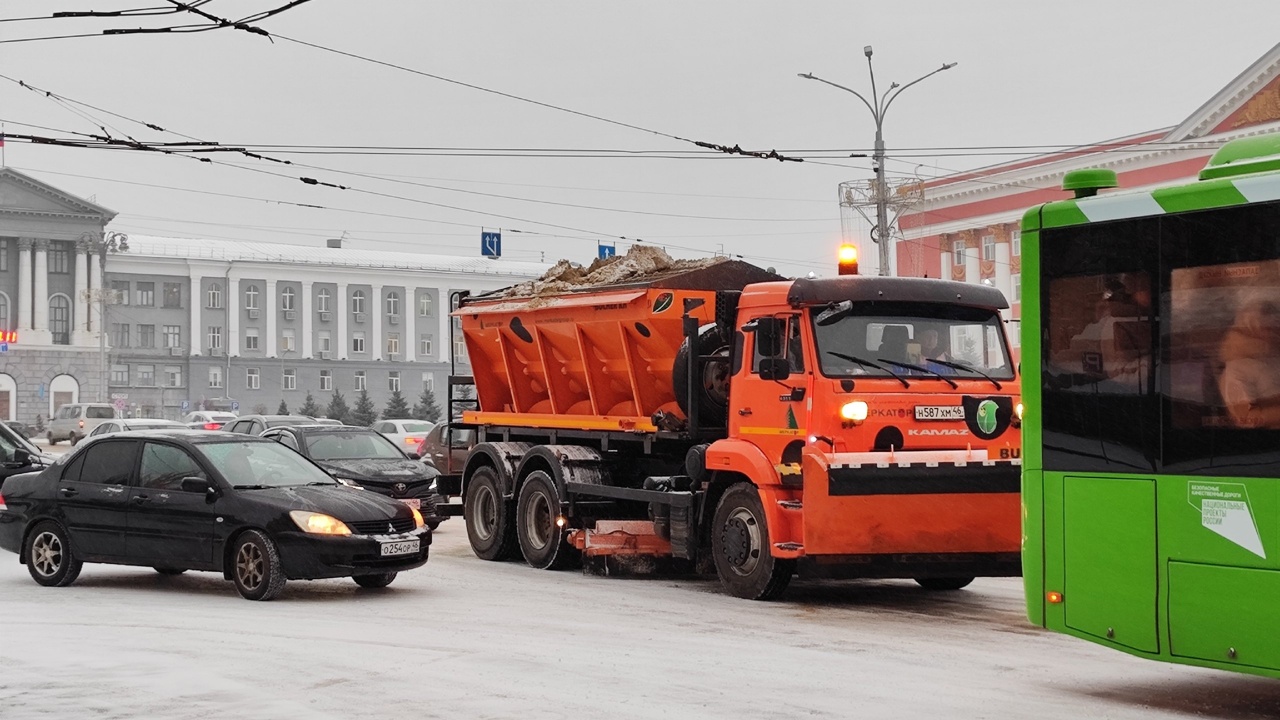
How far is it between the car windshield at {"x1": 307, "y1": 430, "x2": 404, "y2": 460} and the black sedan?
663 centimetres

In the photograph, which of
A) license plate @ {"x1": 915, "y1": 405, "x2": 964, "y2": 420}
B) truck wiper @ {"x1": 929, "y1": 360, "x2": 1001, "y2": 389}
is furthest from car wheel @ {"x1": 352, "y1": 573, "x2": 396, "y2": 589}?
truck wiper @ {"x1": 929, "y1": 360, "x2": 1001, "y2": 389}

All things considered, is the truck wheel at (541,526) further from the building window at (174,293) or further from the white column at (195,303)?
the building window at (174,293)

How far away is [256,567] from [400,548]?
3.99ft

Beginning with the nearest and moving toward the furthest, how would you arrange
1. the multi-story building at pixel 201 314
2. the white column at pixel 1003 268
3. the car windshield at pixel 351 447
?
the car windshield at pixel 351 447
the white column at pixel 1003 268
the multi-story building at pixel 201 314

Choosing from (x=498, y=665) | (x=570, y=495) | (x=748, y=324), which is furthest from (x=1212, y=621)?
(x=570, y=495)

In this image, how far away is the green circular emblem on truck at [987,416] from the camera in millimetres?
13016

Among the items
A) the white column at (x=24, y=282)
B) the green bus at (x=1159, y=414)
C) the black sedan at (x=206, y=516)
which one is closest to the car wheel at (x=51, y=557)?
the black sedan at (x=206, y=516)

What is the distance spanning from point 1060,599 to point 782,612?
4.19 meters

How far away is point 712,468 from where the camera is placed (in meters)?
13.8

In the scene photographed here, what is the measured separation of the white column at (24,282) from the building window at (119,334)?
533 centimetres

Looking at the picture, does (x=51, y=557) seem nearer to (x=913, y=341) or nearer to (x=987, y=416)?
(x=913, y=341)

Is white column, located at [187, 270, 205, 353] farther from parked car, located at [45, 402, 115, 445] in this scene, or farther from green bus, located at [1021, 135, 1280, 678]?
green bus, located at [1021, 135, 1280, 678]

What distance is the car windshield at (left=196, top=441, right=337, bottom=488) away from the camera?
14.0 metres

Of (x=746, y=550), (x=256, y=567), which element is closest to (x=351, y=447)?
(x=256, y=567)
